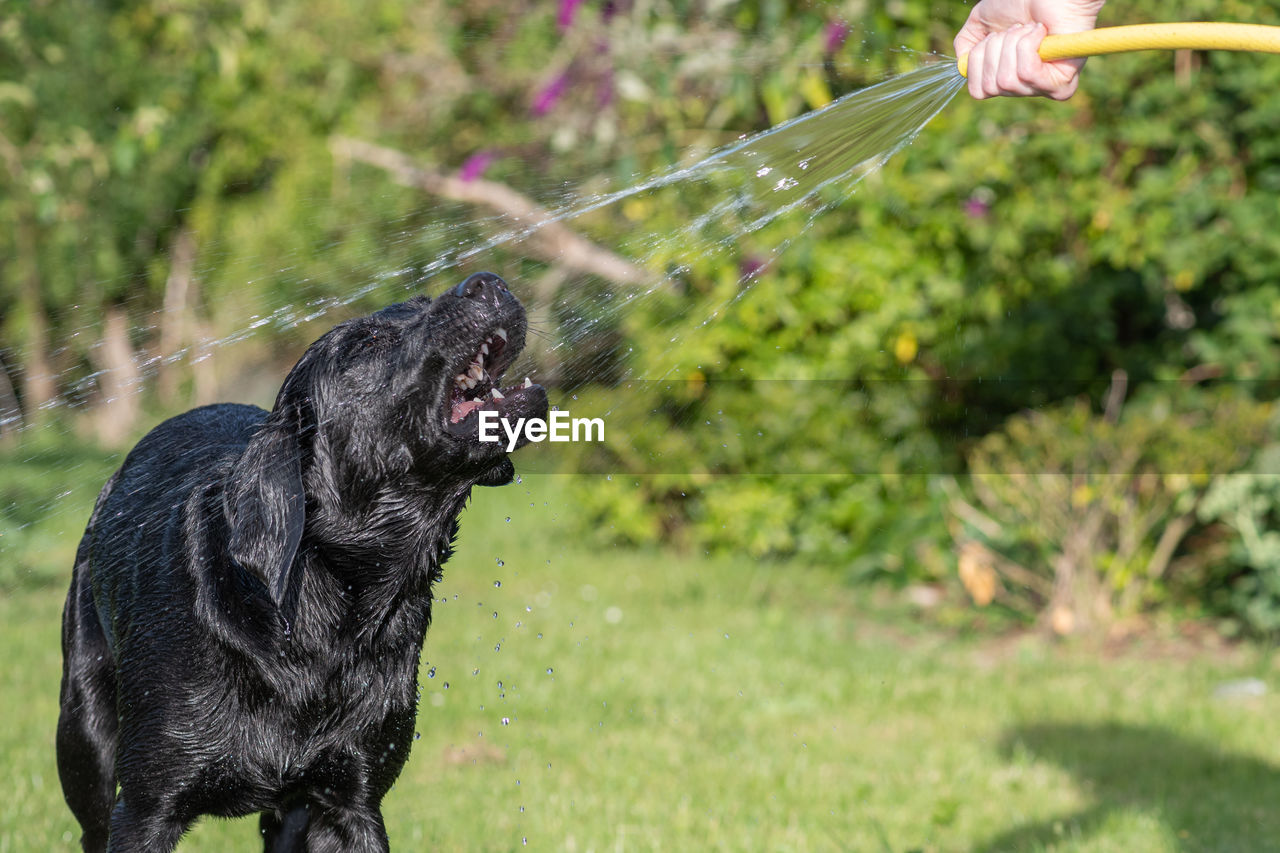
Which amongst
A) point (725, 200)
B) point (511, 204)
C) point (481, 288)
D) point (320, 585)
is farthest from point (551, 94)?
point (320, 585)

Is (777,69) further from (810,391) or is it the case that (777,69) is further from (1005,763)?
(1005,763)

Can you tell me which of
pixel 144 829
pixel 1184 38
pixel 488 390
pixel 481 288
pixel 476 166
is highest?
pixel 1184 38

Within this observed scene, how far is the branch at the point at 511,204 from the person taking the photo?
8.67m

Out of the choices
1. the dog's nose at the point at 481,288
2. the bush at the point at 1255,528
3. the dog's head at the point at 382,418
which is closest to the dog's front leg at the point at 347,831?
the dog's head at the point at 382,418

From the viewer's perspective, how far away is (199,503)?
279 cm

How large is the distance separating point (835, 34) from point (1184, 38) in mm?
5006

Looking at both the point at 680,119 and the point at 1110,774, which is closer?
the point at 1110,774

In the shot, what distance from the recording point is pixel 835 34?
703cm

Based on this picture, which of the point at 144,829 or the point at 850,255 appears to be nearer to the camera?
the point at 144,829

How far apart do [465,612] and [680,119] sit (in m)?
3.37

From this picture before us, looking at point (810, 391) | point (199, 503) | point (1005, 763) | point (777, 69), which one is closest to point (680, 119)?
point (777, 69)

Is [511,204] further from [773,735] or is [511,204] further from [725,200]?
[773,735]

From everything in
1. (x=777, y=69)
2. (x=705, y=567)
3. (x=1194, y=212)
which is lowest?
(x=705, y=567)

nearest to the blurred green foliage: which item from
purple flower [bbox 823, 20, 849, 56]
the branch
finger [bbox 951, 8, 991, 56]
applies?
purple flower [bbox 823, 20, 849, 56]
